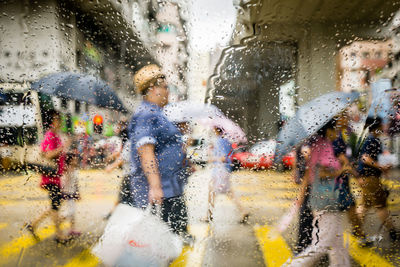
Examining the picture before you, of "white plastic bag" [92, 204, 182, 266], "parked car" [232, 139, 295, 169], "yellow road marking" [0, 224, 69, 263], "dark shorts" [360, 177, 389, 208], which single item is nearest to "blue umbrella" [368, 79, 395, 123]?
"dark shorts" [360, 177, 389, 208]

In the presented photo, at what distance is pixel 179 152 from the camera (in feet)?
4.41

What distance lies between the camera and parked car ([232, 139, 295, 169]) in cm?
143

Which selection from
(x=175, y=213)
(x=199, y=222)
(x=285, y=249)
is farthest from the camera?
(x=285, y=249)

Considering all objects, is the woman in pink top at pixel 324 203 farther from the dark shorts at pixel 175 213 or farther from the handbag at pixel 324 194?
the dark shorts at pixel 175 213

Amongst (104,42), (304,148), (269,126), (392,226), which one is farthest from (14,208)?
(392,226)

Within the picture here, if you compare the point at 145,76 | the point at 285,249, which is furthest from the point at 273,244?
the point at 145,76

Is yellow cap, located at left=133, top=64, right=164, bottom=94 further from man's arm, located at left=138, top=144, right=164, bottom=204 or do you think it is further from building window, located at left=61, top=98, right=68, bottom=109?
building window, located at left=61, top=98, right=68, bottom=109

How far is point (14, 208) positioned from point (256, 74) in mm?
1641

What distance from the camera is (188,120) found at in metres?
1.38

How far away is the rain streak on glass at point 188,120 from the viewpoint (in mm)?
1329

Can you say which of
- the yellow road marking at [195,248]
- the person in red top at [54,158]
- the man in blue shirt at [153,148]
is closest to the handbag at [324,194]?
the yellow road marking at [195,248]

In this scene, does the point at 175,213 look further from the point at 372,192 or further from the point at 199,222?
the point at 372,192

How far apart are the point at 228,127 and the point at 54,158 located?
36.2 inches

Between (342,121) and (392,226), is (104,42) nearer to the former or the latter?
(342,121)
